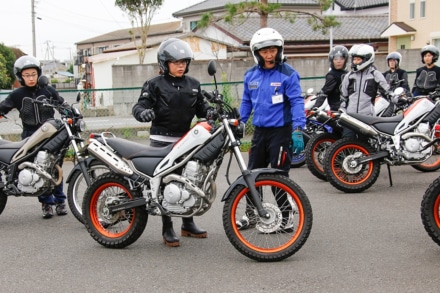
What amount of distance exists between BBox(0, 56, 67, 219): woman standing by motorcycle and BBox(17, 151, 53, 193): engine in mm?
385

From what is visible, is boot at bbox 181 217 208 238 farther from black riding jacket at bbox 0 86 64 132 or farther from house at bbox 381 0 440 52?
house at bbox 381 0 440 52

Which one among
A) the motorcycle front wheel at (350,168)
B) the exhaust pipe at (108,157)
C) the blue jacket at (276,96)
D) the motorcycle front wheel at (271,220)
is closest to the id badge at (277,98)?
the blue jacket at (276,96)

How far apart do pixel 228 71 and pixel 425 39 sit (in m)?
20.2

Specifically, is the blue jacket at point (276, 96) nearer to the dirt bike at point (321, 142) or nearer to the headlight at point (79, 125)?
the headlight at point (79, 125)

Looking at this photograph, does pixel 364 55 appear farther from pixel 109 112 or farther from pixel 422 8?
pixel 422 8

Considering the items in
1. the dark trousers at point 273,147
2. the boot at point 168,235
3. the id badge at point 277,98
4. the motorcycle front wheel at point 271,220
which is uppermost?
the id badge at point 277,98

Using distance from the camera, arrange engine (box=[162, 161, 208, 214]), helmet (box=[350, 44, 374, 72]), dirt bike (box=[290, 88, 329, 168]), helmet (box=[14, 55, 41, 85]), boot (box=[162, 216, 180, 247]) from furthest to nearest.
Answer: dirt bike (box=[290, 88, 329, 168]) < helmet (box=[350, 44, 374, 72]) < helmet (box=[14, 55, 41, 85]) < boot (box=[162, 216, 180, 247]) < engine (box=[162, 161, 208, 214])

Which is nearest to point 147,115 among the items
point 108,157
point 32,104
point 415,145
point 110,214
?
point 108,157

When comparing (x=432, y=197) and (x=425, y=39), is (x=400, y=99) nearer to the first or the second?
(x=432, y=197)

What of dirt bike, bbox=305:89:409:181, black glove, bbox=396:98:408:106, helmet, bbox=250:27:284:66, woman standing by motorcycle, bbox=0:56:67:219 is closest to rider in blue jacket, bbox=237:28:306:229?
helmet, bbox=250:27:284:66

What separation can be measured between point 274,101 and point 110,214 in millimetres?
1859

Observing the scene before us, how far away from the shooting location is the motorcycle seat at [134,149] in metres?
5.56

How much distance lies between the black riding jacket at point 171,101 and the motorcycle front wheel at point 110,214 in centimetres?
64

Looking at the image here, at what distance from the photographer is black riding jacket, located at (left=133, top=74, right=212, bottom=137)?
18.9ft
